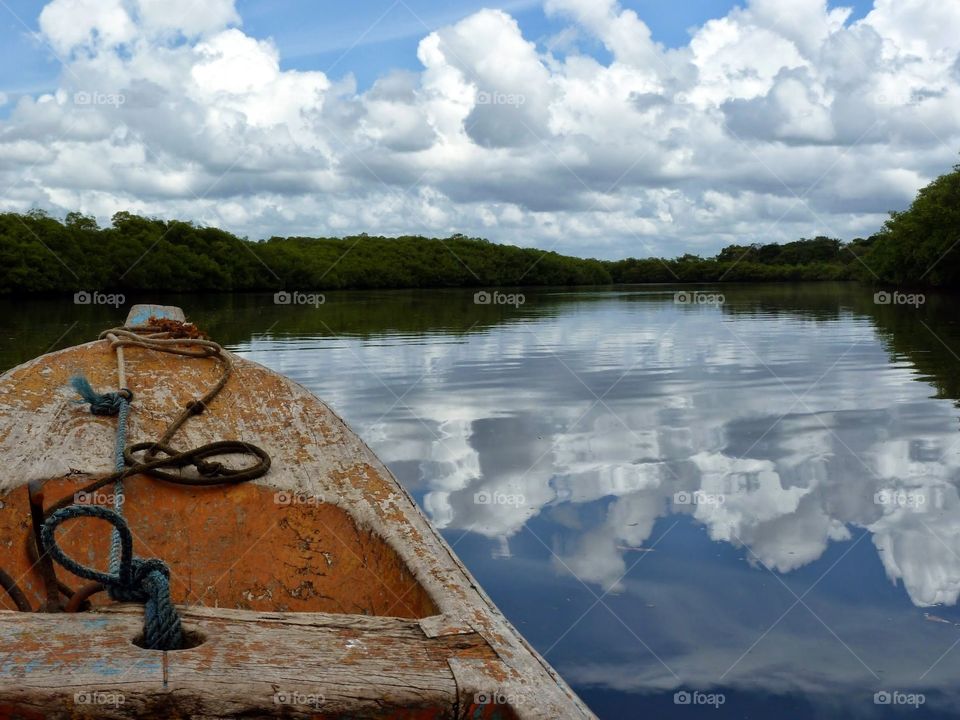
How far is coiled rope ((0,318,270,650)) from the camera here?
7.44 ft

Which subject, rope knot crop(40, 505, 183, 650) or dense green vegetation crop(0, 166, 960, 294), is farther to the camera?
dense green vegetation crop(0, 166, 960, 294)

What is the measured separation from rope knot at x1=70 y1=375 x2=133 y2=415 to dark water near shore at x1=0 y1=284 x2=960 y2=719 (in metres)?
2.17

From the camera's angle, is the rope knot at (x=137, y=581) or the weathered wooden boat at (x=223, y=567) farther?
the rope knot at (x=137, y=581)

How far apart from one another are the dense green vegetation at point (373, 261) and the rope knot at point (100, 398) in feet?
165

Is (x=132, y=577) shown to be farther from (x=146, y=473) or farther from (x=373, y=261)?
(x=373, y=261)

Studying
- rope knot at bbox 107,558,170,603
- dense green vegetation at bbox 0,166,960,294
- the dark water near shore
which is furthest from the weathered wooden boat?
dense green vegetation at bbox 0,166,960,294

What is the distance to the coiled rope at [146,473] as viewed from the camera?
7.44 feet

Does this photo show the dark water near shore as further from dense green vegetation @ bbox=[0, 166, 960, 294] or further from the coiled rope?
dense green vegetation @ bbox=[0, 166, 960, 294]

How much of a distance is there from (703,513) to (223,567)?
3.58 m

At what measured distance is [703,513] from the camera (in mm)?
6285

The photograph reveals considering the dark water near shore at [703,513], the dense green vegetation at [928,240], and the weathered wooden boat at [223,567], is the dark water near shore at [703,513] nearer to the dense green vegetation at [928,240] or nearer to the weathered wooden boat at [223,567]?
the weathered wooden boat at [223,567]

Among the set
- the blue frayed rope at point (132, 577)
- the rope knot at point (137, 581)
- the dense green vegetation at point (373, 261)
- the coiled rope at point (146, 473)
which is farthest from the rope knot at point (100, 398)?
the dense green vegetation at point (373, 261)

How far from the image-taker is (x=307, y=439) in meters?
4.66

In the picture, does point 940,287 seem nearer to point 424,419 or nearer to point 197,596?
point 424,419
